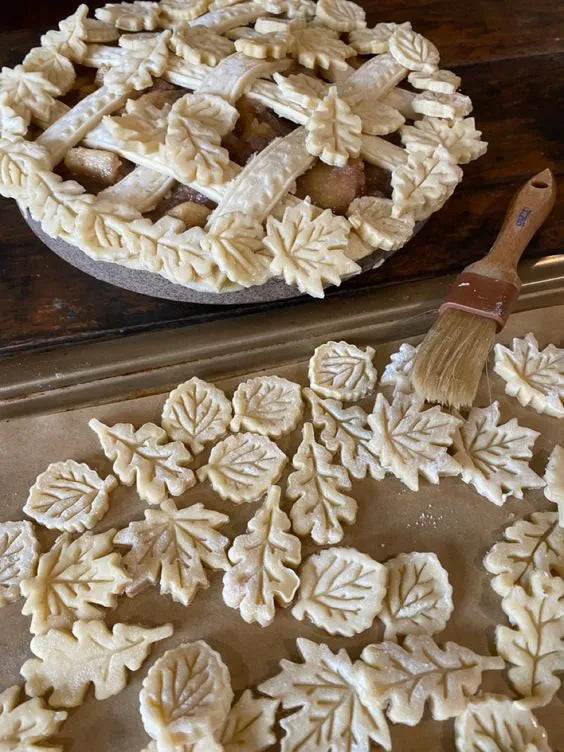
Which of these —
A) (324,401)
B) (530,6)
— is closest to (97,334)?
(324,401)

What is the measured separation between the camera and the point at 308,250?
0.99 metres

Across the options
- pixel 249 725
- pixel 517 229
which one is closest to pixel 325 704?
pixel 249 725

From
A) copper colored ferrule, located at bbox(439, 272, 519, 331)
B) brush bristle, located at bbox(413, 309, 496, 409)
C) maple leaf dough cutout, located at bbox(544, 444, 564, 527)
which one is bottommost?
maple leaf dough cutout, located at bbox(544, 444, 564, 527)

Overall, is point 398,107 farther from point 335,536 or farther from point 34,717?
point 34,717

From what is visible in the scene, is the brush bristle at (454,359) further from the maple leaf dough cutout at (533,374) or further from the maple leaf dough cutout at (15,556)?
the maple leaf dough cutout at (15,556)

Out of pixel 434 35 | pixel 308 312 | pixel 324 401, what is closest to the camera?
pixel 324 401

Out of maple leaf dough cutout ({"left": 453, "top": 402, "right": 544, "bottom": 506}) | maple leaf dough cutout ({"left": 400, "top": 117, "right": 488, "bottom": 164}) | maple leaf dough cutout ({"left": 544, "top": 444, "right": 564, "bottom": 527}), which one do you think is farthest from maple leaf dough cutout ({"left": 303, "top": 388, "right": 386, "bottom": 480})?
maple leaf dough cutout ({"left": 400, "top": 117, "right": 488, "bottom": 164})

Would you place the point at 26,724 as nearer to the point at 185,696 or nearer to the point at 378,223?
the point at 185,696

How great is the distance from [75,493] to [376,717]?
1.59ft

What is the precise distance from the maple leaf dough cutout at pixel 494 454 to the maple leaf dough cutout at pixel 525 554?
2.0 inches

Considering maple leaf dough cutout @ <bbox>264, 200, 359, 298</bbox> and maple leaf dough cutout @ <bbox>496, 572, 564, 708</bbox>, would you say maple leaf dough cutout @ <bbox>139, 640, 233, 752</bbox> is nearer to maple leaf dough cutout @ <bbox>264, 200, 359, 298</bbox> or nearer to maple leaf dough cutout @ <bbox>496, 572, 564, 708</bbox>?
maple leaf dough cutout @ <bbox>496, 572, 564, 708</bbox>

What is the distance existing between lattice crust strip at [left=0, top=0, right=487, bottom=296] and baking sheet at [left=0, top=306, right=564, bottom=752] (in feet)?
0.71

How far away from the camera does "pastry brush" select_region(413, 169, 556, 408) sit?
0.99m

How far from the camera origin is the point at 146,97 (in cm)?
110
